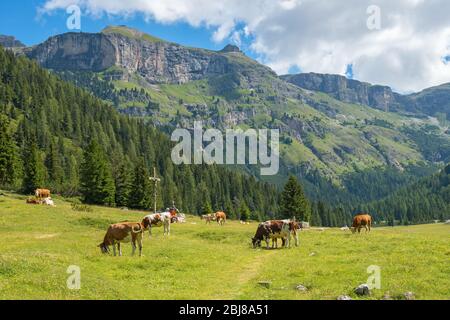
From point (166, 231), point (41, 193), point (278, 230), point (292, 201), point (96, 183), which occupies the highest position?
point (96, 183)

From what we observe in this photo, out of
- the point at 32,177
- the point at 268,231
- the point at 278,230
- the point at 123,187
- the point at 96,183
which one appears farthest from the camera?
the point at 123,187

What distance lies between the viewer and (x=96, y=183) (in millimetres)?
101500

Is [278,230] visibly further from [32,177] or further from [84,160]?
[84,160]

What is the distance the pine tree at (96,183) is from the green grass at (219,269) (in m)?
55.9

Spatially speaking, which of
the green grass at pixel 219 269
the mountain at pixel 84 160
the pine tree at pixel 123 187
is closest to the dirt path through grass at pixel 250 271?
the green grass at pixel 219 269

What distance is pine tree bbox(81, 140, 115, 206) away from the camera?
101750 mm

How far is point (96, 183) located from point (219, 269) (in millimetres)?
76392

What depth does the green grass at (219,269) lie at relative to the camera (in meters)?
22.1

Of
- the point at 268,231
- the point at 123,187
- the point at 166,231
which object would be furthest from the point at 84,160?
the point at 268,231

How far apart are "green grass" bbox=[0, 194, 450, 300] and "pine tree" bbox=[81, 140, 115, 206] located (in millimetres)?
55885

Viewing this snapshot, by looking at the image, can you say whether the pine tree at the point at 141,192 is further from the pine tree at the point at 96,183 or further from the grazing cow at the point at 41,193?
the grazing cow at the point at 41,193

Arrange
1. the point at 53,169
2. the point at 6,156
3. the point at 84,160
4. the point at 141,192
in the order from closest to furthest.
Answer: the point at 6,156, the point at 141,192, the point at 53,169, the point at 84,160
